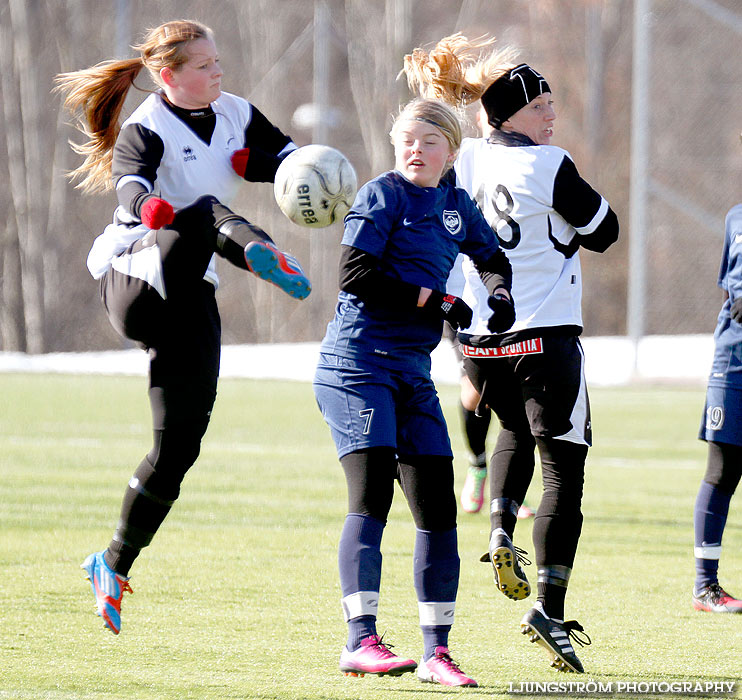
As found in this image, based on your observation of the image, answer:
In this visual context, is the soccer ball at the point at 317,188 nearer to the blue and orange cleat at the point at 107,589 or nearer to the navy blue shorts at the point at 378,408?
the navy blue shorts at the point at 378,408

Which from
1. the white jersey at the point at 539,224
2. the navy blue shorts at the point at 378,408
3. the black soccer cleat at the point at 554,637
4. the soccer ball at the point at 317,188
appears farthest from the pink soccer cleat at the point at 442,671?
the soccer ball at the point at 317,188

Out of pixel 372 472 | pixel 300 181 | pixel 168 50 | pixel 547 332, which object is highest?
pixel 168 50

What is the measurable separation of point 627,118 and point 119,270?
19220 mm

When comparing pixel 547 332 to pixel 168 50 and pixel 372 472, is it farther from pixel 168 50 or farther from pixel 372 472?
pixel 168 50

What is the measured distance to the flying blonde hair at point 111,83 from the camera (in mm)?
4668

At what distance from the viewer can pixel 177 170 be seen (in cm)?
464

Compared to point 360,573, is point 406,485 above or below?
above

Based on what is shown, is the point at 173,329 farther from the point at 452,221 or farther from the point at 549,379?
the point at 549,379

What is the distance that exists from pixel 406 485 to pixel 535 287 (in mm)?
920

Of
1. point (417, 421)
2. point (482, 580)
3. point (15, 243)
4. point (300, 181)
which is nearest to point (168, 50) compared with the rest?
point (300, 181)

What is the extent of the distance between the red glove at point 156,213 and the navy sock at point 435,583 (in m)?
1.24

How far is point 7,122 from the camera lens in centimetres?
2269

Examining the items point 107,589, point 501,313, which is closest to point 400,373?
point 501,313

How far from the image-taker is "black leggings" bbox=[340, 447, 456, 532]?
401cm
